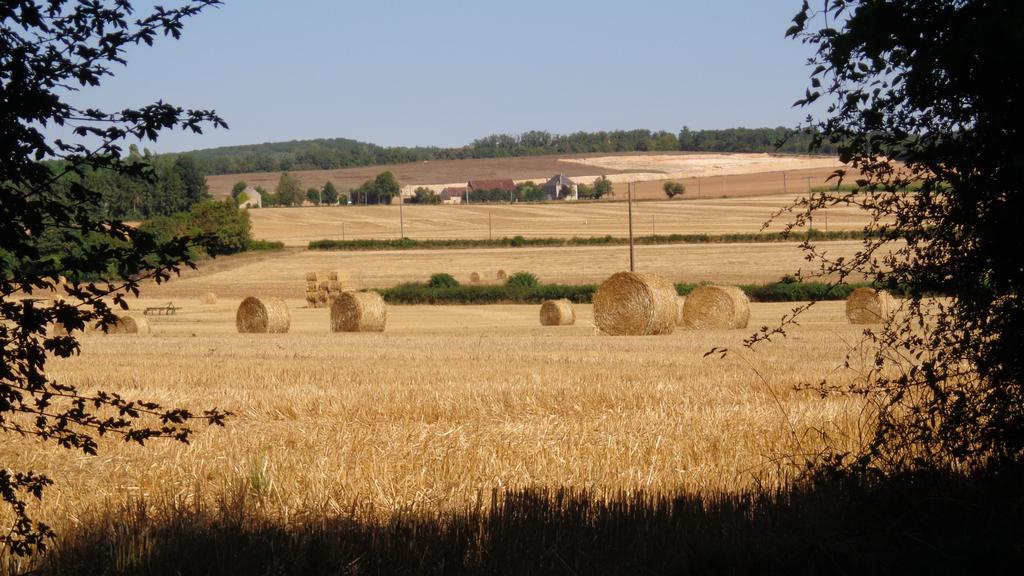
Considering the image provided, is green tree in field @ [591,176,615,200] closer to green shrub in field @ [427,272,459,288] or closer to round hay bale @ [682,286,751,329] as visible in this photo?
green shrub in field @ [427,272,459,288]

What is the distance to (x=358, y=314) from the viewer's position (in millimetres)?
32281

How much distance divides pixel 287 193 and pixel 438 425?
118 m

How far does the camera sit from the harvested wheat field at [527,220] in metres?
78.8

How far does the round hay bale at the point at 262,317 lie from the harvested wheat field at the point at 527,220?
1773 inches

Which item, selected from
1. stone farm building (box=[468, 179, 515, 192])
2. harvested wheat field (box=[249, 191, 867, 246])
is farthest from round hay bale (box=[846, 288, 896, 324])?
stone farm building (box=[468, 179, 515, 192])

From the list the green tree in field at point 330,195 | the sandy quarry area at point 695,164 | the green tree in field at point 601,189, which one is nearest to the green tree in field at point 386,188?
the green tree in field at point 330,195

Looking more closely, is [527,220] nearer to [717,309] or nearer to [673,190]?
[673,190]

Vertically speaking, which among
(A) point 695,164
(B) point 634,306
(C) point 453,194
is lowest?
(B) point 634,306

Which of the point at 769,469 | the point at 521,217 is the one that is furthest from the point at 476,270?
the point at 769,469

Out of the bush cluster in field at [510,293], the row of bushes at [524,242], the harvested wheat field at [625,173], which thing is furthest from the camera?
the harvested wheat field at [625,173]

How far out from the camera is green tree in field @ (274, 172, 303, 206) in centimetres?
12350

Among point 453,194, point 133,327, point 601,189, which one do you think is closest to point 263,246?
point 133,327

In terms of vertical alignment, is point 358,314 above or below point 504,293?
above

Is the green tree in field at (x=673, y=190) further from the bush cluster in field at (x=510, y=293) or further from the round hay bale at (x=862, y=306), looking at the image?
the round hay bale at (x=862, y=306)
